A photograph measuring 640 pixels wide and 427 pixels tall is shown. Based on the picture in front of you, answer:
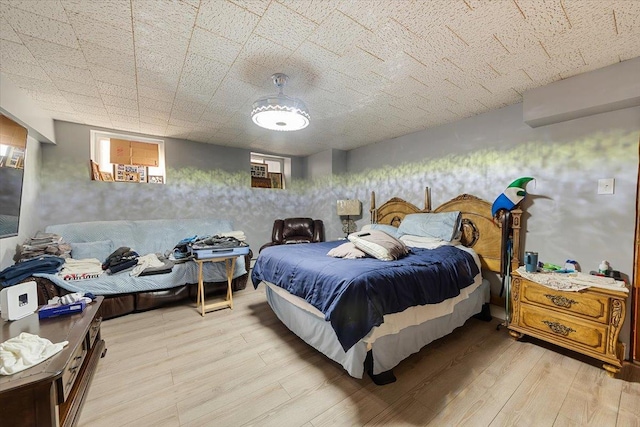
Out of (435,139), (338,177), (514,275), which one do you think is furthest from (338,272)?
(338,177)

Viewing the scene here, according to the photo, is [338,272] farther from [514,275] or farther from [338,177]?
[338,177]

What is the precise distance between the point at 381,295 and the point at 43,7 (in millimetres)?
2599

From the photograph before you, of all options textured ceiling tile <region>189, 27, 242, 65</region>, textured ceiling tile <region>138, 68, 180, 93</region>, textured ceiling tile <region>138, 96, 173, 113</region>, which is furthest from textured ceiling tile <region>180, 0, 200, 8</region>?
textured ceiling tile <region>138, 96, 173, 113</region>

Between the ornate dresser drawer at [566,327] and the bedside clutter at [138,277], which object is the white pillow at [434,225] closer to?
the ornate dresser drawer at [566,327]

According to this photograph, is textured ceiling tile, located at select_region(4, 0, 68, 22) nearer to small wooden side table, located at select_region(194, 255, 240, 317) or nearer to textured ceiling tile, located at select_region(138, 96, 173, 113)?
textured ceiling tile, located at select_region(138, 96, 173, 113)

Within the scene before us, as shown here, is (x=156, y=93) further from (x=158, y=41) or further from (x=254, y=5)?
(x=254, y=5)

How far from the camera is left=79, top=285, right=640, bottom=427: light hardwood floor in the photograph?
145 centimetres

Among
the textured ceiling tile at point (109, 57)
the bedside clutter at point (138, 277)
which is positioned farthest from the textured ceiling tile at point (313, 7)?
the bedside clutter at point (138, 277)

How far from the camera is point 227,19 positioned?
4.83ft

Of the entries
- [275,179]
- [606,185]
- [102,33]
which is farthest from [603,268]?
[275,179]

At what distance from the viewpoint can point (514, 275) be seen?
234cm

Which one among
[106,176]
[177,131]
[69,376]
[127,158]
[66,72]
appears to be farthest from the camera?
[127,158]

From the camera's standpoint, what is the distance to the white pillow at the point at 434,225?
2955mm

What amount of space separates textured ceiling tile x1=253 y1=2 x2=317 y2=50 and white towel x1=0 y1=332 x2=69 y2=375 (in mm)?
2085
